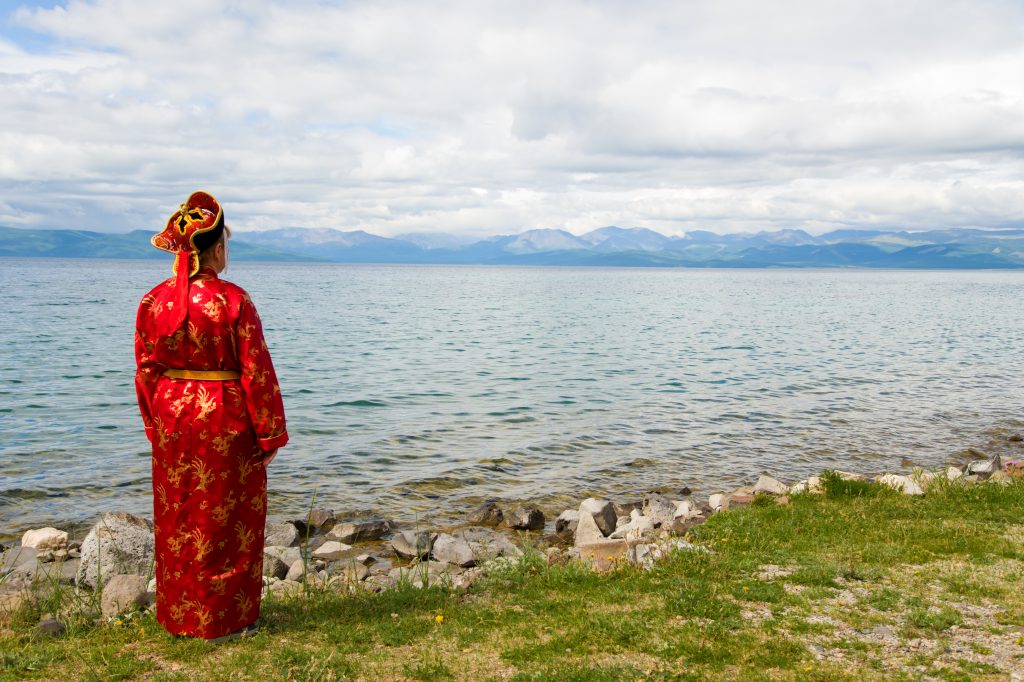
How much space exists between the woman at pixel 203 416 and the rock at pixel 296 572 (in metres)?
3.21

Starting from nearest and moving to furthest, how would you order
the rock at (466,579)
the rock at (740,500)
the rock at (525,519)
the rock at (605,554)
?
the rock at (466,579) < the rock at (605,554) < the rock at (740,500) < the rock at (525,519)

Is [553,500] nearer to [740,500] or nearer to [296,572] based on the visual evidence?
[740,500]

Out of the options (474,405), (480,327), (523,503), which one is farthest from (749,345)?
(523,503)

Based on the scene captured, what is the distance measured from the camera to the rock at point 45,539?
469 inches

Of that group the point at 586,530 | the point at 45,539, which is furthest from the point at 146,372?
the point at 586,530

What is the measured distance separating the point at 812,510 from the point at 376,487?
360 inches

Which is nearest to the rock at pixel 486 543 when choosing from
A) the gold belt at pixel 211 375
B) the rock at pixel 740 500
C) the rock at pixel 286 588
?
the rock at pixel 286 588

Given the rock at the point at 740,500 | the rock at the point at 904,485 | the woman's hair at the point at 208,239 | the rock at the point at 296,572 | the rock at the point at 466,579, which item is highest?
the woman's hair at the point at 208,239

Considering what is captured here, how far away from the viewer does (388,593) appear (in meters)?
8.05

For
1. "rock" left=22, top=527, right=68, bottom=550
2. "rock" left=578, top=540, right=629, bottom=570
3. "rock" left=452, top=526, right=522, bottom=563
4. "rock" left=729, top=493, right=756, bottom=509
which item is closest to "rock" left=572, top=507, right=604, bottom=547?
"rock" left=452, top=526, right=522, bottom=563

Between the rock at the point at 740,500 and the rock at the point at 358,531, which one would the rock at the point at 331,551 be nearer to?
the rock at the point at 358,531

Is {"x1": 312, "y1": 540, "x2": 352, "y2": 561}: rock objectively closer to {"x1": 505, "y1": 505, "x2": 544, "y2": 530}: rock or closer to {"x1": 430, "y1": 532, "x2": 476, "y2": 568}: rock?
{"x1": 430, "y1": 532, "x2": 476, "y2": 568}: rock

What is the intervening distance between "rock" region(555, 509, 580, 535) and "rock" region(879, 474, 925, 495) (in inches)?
203

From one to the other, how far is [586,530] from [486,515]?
2.59m
